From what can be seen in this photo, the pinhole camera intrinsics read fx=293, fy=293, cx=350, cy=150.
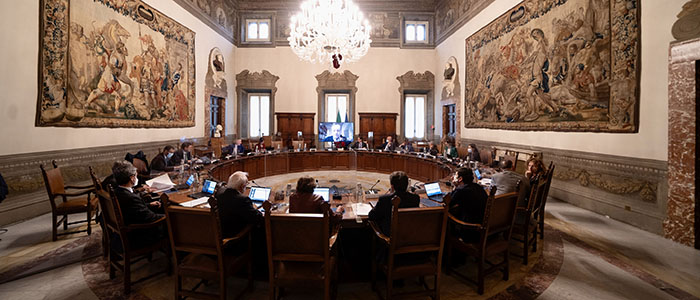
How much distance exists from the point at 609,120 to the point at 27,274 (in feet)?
28.0

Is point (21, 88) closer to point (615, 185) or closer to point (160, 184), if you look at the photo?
point (160, 184)

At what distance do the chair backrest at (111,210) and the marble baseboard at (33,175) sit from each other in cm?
325

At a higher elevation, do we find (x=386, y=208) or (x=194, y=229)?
(x=386, y=208)

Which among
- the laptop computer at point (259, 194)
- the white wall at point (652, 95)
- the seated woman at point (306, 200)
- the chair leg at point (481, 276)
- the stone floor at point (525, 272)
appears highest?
the white wall at point (652, 95)

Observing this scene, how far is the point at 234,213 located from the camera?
258cm

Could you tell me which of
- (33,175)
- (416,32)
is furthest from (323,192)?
(416,32)

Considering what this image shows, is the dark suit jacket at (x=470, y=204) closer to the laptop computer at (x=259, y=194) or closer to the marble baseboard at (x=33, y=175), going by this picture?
the laptop computer at (x=259, y=194)

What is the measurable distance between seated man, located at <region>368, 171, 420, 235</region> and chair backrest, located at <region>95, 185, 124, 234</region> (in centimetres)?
234

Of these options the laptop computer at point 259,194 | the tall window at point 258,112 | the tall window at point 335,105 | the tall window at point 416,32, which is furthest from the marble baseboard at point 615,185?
the tall window at point 258,112

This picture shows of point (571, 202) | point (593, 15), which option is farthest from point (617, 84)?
point (571, 202)

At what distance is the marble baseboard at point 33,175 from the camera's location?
4629 millimetres

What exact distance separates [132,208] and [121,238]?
28 cm

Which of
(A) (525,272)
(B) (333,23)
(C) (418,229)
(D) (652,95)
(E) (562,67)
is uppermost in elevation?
(B) (333,23)

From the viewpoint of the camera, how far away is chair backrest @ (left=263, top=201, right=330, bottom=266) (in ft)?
7.20
